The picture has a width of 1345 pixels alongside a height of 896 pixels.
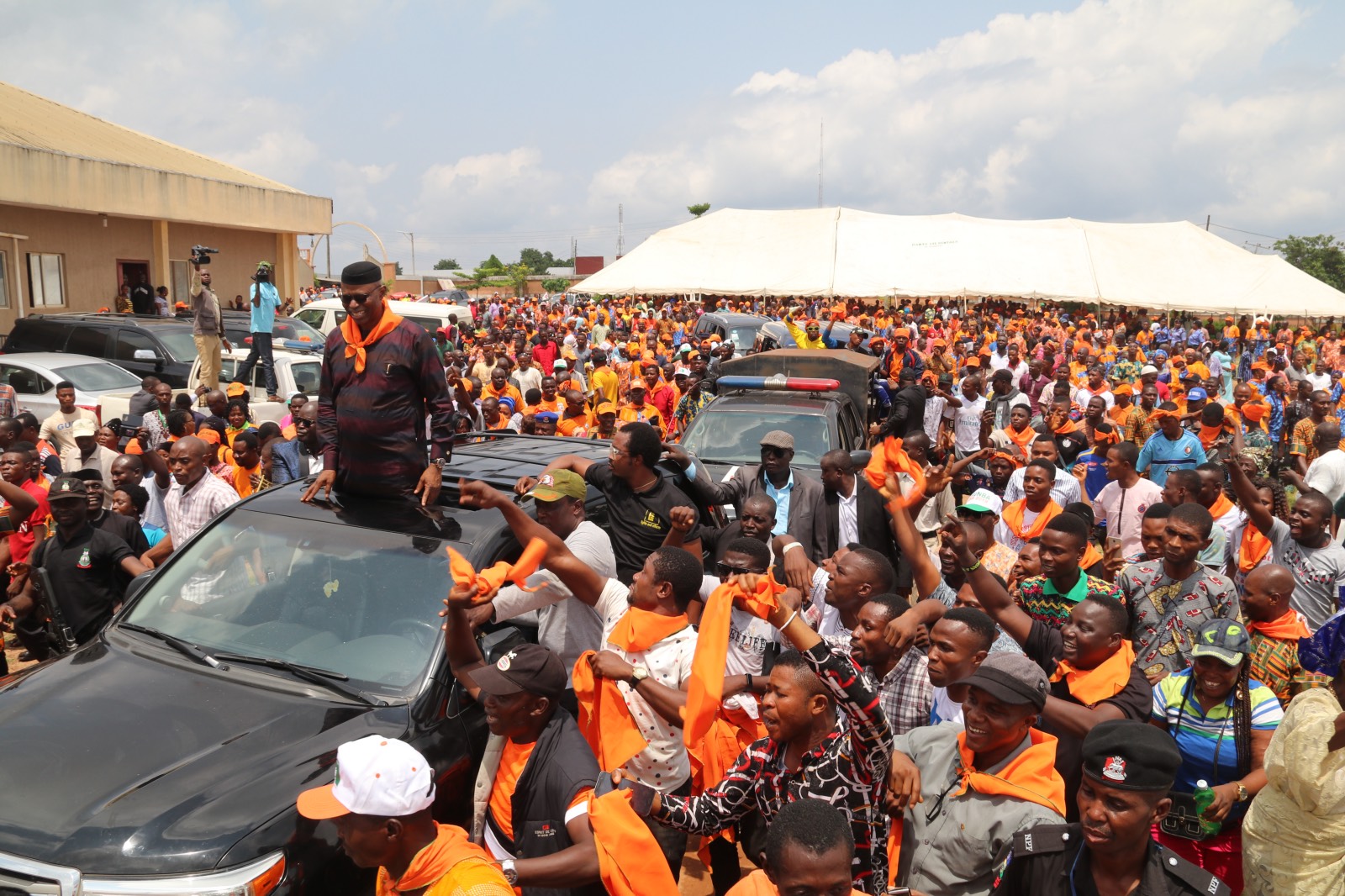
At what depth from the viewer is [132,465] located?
22.3 ft

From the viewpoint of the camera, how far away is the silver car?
11734mm

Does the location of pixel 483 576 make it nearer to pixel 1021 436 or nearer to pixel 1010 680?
pixel 1010 680

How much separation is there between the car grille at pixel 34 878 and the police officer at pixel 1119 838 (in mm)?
2717

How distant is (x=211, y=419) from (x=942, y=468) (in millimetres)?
7021

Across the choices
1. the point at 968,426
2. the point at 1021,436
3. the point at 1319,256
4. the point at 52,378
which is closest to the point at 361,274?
the point at 1021,436

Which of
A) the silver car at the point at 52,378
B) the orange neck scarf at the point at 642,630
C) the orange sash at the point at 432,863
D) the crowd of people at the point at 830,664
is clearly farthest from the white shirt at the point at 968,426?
the silver car at the point at 52,378

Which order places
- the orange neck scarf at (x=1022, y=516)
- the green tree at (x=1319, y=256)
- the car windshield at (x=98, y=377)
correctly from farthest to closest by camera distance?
1. the green tree at (x=1319, y=256)
2. the car windshield at (x=98, y=377)
3. the orange neck scarf at (x=1022, y=516)

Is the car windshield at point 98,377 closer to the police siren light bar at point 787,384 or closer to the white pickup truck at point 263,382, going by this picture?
the white pickup truck at point 263,382

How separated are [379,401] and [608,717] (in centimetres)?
204

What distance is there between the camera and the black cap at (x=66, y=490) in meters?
5.38

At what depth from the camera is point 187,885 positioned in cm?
291

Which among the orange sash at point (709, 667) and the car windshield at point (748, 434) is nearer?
the orange sash at point (709, 667)

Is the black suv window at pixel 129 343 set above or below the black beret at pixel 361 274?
below

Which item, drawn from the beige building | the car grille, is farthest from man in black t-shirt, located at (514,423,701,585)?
the beige building
